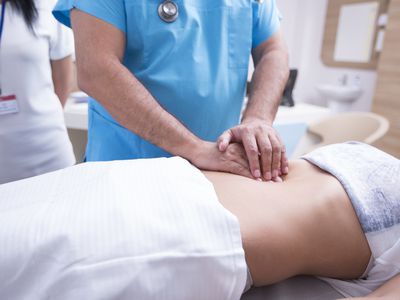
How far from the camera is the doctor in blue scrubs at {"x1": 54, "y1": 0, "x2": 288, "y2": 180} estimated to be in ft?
2.81

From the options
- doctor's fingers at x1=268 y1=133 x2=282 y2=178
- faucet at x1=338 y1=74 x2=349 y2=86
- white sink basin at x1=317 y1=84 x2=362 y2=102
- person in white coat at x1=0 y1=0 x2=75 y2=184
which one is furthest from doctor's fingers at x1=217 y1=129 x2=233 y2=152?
faucet at x1=338 y1=74 x2=349 y2=86

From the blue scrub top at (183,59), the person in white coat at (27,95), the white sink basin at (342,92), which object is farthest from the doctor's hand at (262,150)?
the white sink basin at (342,92)

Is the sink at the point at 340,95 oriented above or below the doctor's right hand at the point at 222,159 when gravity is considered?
below

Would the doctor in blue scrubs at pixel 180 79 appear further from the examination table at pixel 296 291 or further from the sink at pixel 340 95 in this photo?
the sink at pixel 340 95

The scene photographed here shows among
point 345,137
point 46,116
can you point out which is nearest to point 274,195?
point 46,116

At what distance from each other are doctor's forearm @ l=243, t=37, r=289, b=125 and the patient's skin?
1.11ft

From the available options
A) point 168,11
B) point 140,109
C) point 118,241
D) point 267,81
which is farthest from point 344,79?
point 118,241

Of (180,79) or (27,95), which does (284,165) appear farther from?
(27,95)

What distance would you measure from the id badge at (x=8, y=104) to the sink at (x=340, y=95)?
3578mm

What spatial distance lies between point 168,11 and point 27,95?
2.12 ft

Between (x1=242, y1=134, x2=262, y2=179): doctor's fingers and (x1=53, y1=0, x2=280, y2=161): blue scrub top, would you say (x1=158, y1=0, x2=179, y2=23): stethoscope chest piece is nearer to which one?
(x1=53, y1=0, x2=280, y2=161): blue scrub top

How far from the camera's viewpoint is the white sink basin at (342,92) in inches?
159

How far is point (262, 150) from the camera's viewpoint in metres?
0.82

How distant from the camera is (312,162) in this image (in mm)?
812
